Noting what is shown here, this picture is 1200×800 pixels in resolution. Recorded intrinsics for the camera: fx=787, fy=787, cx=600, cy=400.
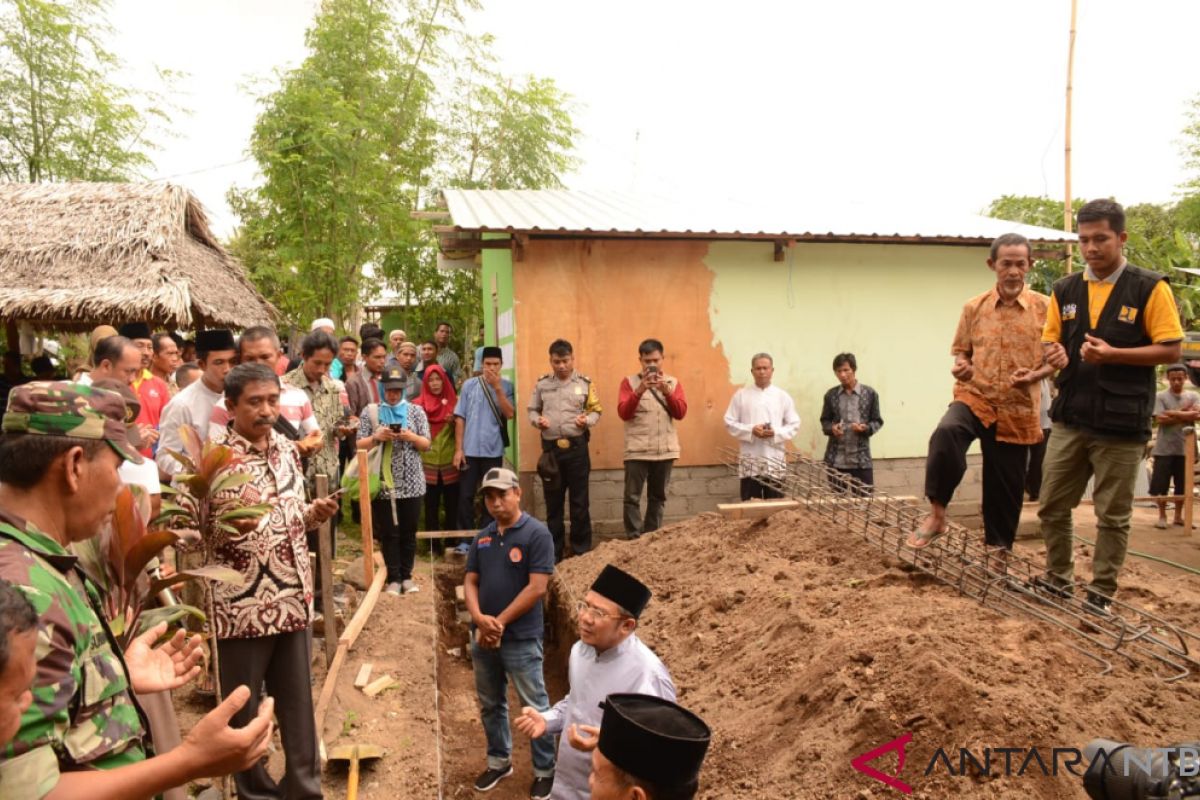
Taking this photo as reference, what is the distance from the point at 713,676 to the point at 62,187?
Answer: 1147 centimetres

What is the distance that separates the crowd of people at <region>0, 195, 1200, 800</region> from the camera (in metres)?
1.66

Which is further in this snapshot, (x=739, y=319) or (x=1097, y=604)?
(x=739, y=319)

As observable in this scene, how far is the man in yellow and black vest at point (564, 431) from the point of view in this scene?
782cm

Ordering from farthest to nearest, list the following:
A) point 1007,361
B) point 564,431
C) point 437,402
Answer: point 437,402 < point 564,431 < point 1007,361

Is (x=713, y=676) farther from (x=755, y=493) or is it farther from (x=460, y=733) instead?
(x=755, y=493)

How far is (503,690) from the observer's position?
4.59m

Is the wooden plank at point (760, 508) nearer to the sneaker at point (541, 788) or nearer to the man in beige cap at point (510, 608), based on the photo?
the man in beige cap at point (510, 608)

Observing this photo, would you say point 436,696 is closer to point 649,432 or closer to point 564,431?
A: point 564,431

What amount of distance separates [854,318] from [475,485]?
484 cm

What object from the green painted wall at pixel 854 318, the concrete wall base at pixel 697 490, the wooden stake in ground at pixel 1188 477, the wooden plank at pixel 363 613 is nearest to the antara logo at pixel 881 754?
the wooden plank at pixel 363 613

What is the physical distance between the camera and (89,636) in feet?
5.52

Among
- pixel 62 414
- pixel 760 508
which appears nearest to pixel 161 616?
pixel 62 414

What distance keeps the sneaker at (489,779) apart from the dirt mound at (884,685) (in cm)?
117

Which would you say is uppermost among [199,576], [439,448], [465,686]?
[199,576]
